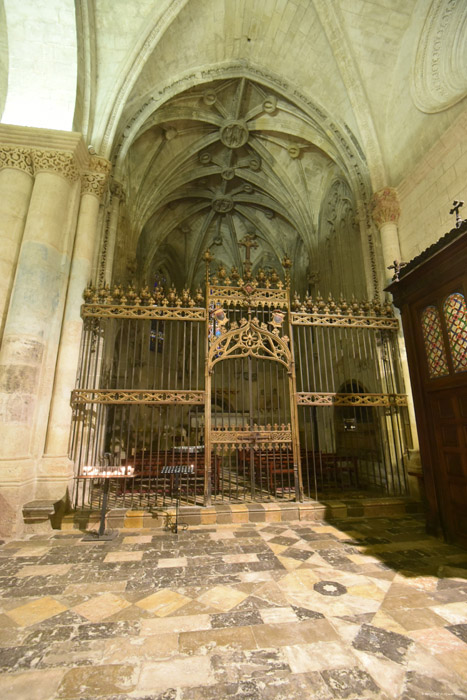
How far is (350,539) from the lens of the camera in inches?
168

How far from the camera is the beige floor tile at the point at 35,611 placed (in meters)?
2.49

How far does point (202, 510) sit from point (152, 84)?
1066cm

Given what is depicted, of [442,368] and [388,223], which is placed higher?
[388,223]

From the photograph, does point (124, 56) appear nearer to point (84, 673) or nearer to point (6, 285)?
point (6, 285)

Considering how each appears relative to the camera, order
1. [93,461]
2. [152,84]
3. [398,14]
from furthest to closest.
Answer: [152,84]
[398,14]
[93,461]

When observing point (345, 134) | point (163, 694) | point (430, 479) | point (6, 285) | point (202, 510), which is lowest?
point (163, 694)

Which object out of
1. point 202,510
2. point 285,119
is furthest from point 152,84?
point 202,510

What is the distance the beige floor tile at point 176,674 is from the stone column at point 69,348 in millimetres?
3905

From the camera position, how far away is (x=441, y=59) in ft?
24.1

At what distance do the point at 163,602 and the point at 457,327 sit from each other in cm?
421

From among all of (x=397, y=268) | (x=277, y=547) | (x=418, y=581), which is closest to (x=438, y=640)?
(x=418, y=581)

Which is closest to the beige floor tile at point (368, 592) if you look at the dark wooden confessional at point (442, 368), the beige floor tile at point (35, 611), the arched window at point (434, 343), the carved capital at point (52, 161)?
the dark wooden confessional at point (442, 368)

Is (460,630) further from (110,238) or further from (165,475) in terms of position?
(110,238)

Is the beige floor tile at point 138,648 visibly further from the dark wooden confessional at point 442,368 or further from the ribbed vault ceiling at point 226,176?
the ribbed vault ceiling at point 226,176
